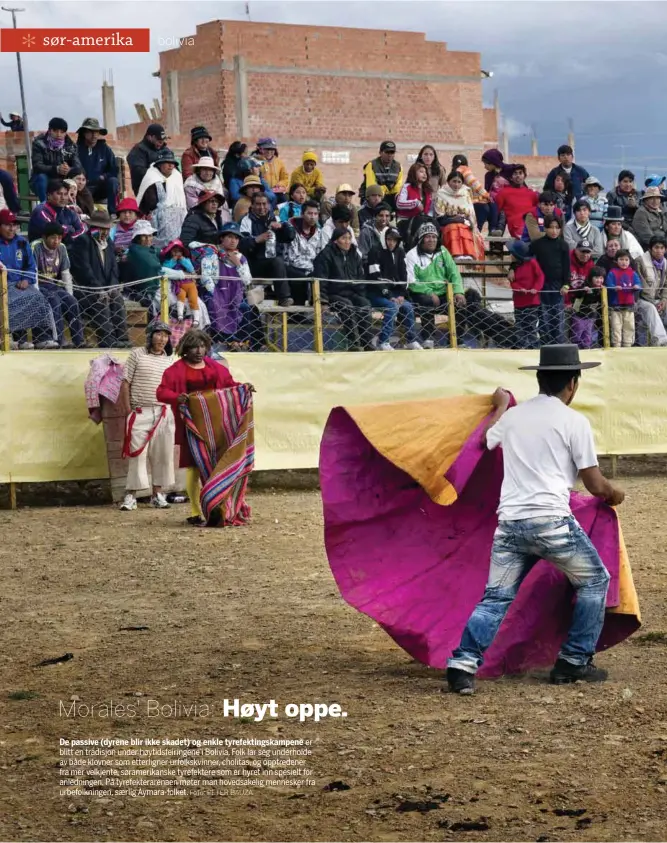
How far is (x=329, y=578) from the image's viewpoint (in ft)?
34.7

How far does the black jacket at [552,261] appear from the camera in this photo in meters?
16.7

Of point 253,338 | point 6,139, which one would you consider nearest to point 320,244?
point 253,338

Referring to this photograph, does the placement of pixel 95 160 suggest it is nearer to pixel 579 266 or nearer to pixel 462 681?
pixel 579 266

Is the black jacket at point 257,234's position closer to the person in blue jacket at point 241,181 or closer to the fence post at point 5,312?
the person in blue jacket at point 241,181

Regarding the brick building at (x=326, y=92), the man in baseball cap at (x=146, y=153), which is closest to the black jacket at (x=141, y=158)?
the man in baseball cap at (x=146, y=153)

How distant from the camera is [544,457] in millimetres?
6914

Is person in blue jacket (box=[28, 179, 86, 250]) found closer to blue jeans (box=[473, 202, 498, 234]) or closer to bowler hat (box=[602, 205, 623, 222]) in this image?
bowler hat (box=[602, 205, 623, 222])

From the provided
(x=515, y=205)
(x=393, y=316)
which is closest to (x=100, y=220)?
(x=393, y=316)

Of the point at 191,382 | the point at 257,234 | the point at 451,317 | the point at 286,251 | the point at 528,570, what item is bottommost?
the point at 528,570

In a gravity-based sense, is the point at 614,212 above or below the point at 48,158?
below

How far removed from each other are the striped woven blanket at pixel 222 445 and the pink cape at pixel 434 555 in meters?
4.98

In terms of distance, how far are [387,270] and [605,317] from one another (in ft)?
8.50

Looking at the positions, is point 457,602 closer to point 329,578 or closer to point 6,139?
point 329,578

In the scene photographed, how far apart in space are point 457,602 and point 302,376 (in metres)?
8.02
